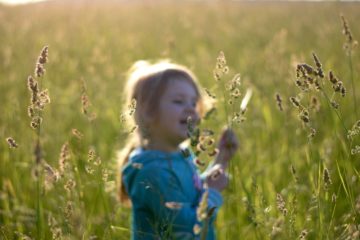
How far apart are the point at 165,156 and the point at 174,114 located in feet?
0.56

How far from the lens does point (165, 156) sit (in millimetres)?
1967

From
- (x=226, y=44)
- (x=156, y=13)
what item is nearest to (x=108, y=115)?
(x=226, y=44)

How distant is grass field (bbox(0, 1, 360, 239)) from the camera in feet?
3.91

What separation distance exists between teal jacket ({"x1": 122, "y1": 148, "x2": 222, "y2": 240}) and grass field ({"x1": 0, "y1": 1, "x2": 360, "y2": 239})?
8 centimetres

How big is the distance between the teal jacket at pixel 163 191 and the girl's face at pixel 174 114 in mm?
68

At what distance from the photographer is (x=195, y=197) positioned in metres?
2.03

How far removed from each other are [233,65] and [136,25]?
5198 millimetres

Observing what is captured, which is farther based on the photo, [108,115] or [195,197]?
[108,115]

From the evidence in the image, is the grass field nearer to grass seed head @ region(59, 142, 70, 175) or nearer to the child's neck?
grass seed head @ region(59, 142, 70, 175)

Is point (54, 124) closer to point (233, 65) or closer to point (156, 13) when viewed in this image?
point (233, 65)

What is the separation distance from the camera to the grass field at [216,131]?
1.19 meters

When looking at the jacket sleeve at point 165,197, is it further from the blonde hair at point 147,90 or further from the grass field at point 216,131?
the blonde hair at point 147,90

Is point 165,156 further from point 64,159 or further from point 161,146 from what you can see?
point 64,159

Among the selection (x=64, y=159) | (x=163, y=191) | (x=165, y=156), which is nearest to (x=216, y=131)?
(x=165, y=156)
